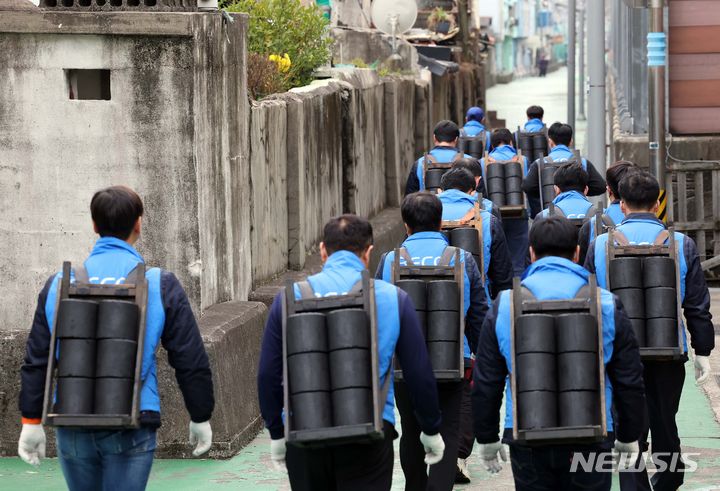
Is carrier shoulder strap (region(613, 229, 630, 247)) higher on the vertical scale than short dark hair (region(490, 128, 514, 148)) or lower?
higher

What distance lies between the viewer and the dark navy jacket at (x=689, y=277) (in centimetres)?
734

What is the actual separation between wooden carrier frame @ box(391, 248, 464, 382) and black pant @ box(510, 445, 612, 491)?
1418mm

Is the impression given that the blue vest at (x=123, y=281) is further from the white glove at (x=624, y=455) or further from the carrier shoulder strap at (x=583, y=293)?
the white glove at (x=624, y=455)

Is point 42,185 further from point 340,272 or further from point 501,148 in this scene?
point 501,148

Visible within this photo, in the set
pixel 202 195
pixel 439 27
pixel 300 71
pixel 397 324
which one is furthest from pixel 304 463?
→ pixel 439 27

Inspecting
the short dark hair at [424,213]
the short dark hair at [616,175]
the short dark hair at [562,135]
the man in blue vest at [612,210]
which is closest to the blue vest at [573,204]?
the man in blue vest at [612,210]

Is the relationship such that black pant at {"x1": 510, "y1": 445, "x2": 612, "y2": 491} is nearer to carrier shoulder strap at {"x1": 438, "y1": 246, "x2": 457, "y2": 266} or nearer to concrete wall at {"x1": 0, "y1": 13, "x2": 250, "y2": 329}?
carrier shoulder strap at {"x1": 438, "y1": 246, "x2": 457, "y2": 266}

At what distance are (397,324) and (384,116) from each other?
12782mm

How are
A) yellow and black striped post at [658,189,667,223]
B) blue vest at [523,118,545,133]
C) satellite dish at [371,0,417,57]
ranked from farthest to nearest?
satellite dish at [371,0,417,57] < blue vest at [523,118,545,133] < yellow and black striped post at [658,189,667,223]

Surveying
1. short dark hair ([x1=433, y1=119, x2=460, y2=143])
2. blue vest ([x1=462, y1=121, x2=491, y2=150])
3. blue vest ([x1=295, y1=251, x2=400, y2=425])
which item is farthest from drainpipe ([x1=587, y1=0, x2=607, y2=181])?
blue vest ([x1=295, y1=251, x2=400, y2=425])

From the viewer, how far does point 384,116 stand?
18.4 meters

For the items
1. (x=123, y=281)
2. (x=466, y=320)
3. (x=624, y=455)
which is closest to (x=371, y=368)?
(x=123, y=281)

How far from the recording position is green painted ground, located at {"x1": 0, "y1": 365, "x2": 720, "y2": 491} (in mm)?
8500

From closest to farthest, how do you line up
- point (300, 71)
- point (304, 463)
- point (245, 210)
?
point (304, 463) < point (245, 210) < point (300, 71)
